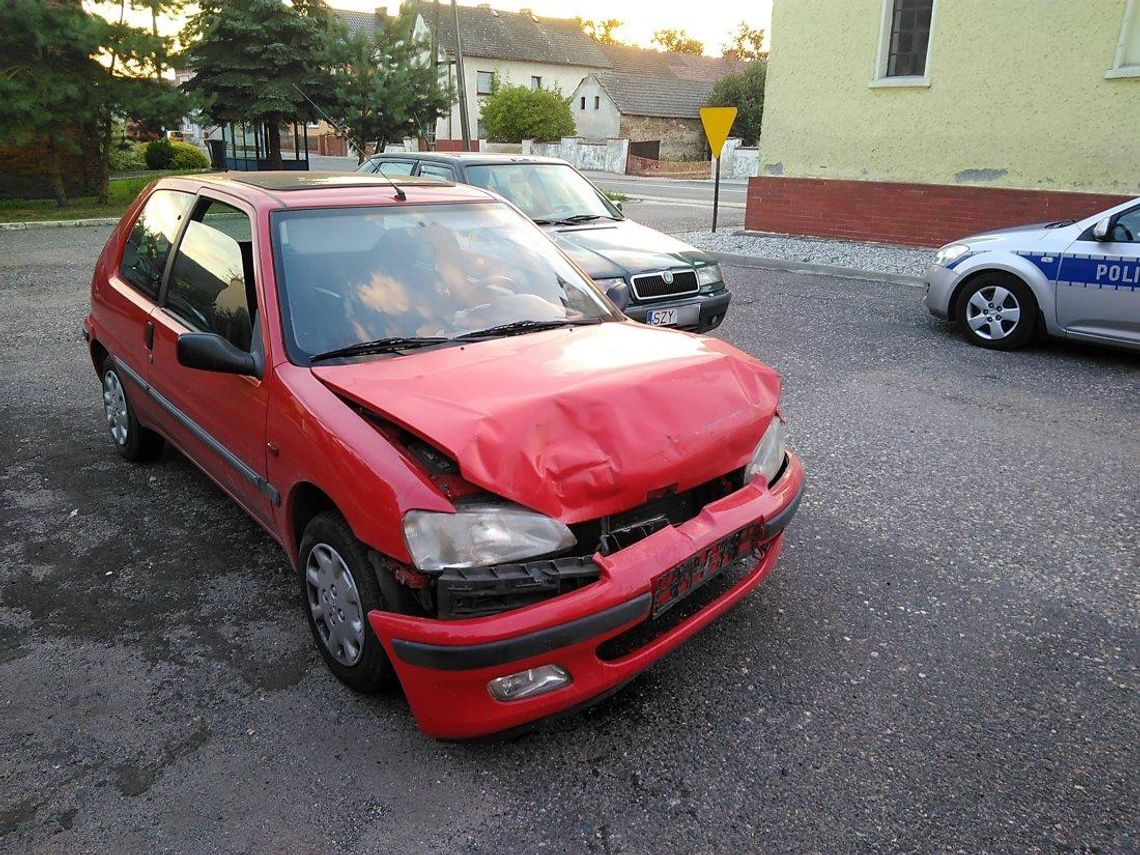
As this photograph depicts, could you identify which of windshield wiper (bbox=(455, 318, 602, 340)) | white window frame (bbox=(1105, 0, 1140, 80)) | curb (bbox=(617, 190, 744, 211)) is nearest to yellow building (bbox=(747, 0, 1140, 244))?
white window frame (bbox=(1105, 0, 1140, 80))

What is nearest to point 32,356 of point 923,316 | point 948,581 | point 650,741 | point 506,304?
point 506,304

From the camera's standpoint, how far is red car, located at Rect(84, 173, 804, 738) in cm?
239

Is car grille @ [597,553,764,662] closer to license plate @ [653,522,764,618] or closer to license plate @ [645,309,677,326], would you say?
license plate @ [653,522,764,618]

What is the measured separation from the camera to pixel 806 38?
13.5 meters

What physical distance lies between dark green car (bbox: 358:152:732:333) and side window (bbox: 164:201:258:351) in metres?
2.61

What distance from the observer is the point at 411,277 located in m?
3.41

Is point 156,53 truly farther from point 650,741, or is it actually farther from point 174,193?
point 650,741

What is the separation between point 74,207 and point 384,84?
840cm

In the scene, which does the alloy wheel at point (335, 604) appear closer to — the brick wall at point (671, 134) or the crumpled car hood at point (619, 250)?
the crumpled car hood at point (619, 250)

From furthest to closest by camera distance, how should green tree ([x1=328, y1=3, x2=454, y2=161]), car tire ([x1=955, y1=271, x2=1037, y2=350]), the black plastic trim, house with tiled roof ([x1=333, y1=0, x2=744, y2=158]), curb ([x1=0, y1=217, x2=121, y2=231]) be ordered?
house with tiled roof ([x1=333, y1=0, x2=744, y2=158]) < green tree ([x1=328, y1=3, x2=454, y2=161]) < curb ([x1=0, y1=217, x2=121, y2=231]) < car tire ([x1=955, y1=271, x2=1037, y2=350]) < the black plastic trim

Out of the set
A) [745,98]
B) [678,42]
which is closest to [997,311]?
[745,98]

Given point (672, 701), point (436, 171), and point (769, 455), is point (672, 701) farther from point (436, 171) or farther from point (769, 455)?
point (436, 171)

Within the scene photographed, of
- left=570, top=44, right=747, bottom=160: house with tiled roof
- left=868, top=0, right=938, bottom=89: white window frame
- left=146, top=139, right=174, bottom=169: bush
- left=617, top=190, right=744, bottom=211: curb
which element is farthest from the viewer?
left=570, top=44, right=747, bottom=160: house with tiled roof

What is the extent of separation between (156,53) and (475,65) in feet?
140
